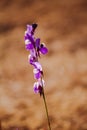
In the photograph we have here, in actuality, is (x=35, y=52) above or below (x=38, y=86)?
above

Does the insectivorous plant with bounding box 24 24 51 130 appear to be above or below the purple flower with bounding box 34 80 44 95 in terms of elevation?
above

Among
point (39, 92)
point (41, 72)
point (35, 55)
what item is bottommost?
point (39, 92)

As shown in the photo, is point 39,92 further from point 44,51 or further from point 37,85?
point 44,51

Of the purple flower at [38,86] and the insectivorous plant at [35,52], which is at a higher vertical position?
the insectivorous plant at [35,52]

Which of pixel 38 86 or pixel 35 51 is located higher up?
pixel 35 51

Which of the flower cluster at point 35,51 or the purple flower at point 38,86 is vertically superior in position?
the flower cluster at point 35,51

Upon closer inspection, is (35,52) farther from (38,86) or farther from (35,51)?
(38,86)

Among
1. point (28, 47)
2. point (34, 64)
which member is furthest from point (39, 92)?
point (28, 47)

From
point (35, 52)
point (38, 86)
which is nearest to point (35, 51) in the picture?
point (35, 52)
